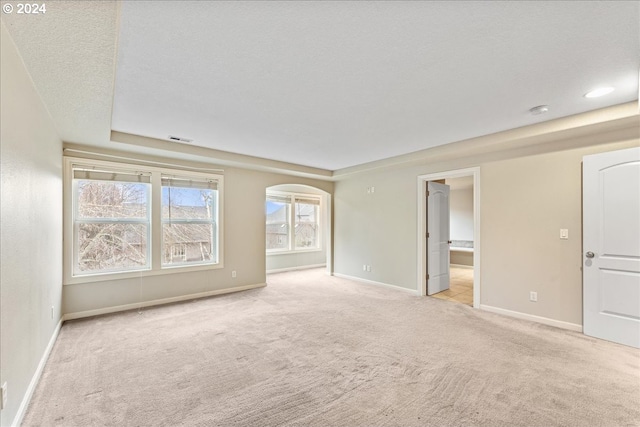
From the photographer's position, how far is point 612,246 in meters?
3.07

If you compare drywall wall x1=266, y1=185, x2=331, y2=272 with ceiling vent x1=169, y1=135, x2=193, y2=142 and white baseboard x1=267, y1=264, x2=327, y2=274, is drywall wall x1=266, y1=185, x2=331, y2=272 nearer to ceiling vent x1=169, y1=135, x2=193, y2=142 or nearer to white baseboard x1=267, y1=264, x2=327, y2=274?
white baseboard x1=267, y1=264, x2=327, y2=274

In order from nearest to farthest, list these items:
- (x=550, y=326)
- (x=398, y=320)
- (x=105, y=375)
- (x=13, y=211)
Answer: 1. (x=13, y=211)
2. (x=105, y=375)
3. (x=550, y=326)
4. (x=398, y=320)

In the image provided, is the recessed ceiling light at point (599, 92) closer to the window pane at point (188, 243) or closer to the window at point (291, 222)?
the window pane at point (188, 243)

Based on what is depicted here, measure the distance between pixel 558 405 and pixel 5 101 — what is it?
162 inches

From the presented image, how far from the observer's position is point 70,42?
5.40ft

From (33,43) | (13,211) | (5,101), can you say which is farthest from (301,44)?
(13,211)

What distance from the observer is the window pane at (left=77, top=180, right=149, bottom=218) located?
3912mm

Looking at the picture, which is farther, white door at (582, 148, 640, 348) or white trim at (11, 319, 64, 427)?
white door at (582, 148, 640, 348)

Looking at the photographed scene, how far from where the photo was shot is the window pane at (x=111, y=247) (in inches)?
154

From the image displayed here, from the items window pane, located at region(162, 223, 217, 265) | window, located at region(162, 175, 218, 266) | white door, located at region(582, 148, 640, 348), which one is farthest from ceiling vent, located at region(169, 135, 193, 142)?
white door, located at region(582, 148, 640, 348)

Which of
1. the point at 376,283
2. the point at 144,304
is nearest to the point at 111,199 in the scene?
the point at 144,304

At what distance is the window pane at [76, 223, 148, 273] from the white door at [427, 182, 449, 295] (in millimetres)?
4837

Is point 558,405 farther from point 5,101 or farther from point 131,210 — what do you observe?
point 131,210

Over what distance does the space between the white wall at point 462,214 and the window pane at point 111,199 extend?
801cm
